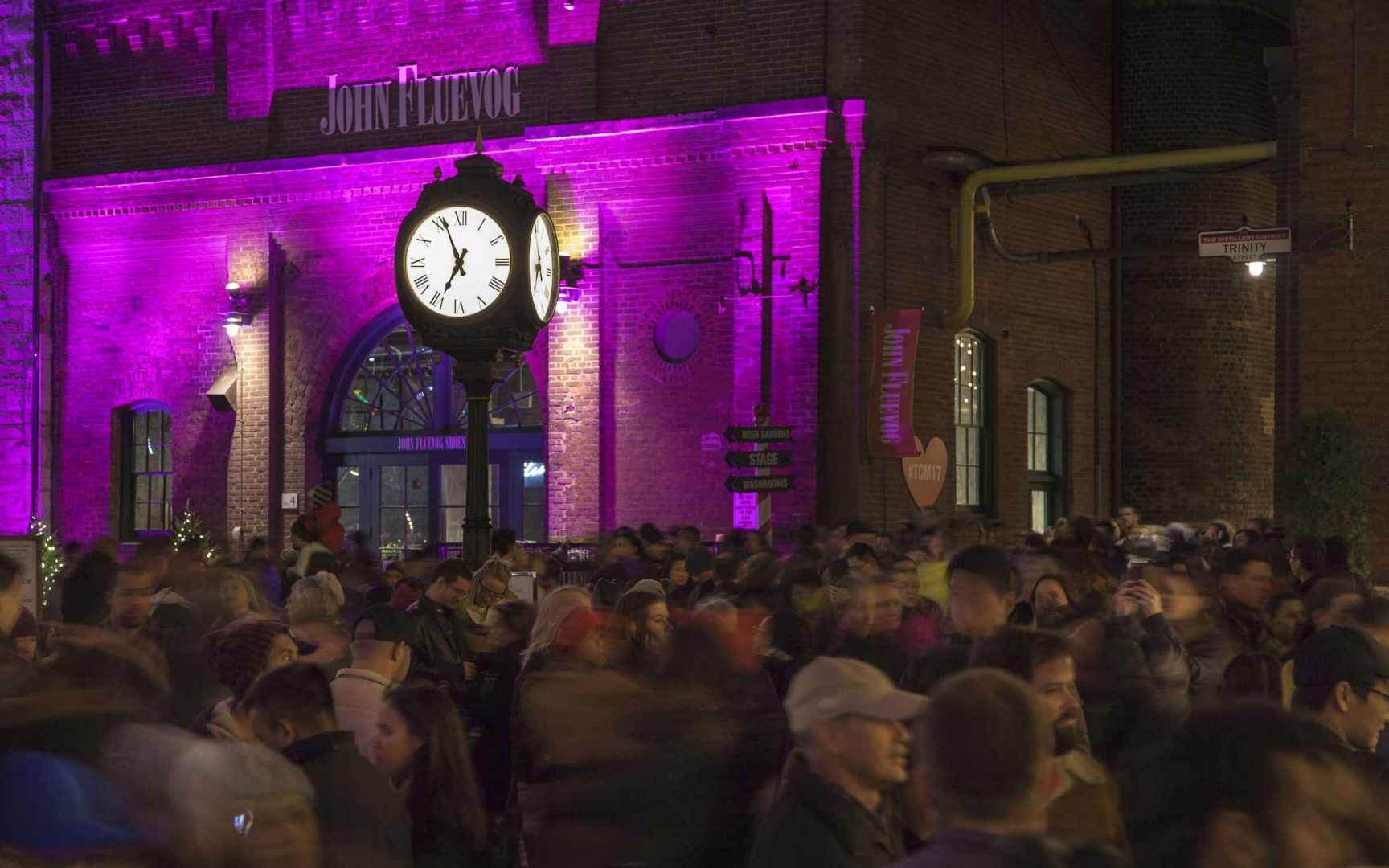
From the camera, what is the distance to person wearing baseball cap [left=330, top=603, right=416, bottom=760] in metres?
6.31

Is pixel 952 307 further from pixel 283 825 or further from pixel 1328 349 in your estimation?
pixel 283 825

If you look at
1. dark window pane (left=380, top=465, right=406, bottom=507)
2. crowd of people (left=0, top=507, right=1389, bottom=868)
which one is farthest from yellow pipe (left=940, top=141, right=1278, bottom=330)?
crowd of people (left=0, top=507, right=1389, bottom=868)

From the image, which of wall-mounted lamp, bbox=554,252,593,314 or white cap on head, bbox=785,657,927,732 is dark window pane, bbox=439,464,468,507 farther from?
white cap on head, bbox=785,657,927,732

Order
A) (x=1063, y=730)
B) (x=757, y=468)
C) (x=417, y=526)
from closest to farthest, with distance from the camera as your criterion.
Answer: (x=1063, y=730)
(x=757, y=468)
(x=417, y=526)

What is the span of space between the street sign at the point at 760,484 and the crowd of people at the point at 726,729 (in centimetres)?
964

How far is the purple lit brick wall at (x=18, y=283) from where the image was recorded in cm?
2431

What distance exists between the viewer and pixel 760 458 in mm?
19234

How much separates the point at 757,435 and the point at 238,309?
Answer: 810cm

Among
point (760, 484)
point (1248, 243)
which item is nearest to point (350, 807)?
point (1248, 243)

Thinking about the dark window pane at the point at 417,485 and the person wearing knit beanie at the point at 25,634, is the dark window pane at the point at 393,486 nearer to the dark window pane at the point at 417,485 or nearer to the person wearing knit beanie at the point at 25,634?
the dark window pane at the point at 417,485

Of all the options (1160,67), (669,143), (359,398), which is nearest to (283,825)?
(669,143)

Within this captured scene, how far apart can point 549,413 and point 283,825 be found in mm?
17801

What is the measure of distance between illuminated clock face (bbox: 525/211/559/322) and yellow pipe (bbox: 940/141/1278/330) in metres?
8.29

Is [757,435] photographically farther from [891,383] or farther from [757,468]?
[891,383]
